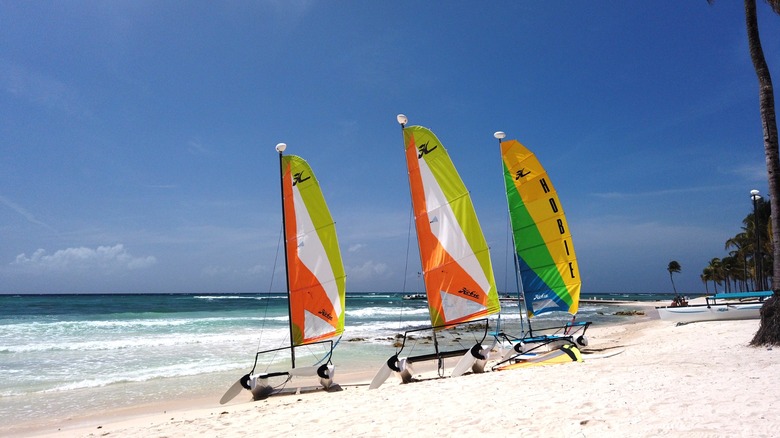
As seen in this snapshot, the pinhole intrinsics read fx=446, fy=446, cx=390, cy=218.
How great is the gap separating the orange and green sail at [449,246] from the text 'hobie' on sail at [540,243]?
3088 mm

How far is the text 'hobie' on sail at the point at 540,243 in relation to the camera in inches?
490

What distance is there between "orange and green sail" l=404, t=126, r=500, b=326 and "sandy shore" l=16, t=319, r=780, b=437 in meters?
1.92

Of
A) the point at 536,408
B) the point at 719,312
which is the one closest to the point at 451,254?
the point at 536,408

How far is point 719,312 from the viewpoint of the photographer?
17.0 metres

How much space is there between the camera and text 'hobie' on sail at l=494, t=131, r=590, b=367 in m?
12.4

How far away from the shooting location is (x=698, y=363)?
7.52 m

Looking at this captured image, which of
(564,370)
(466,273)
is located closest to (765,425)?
(564,370)

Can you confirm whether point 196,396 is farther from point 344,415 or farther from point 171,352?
point 171,352

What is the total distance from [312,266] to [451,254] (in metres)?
3.16

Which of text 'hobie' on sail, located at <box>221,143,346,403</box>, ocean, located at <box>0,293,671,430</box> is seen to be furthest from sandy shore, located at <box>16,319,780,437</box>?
ocean, located at <box>0,293,671,430</box>

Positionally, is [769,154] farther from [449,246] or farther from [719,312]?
[719,312]

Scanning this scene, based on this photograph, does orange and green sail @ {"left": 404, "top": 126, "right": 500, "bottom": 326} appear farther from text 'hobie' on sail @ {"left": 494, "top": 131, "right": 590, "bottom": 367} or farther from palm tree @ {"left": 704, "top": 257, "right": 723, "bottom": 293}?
palm tree @ {"left": 704, "top": 257, "right": 723, "bottom": 293}

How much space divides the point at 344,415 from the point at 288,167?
6.08 m

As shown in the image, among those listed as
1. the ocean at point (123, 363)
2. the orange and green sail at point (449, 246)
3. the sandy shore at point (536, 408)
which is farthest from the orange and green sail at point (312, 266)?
the ocean at point (123, 363)
